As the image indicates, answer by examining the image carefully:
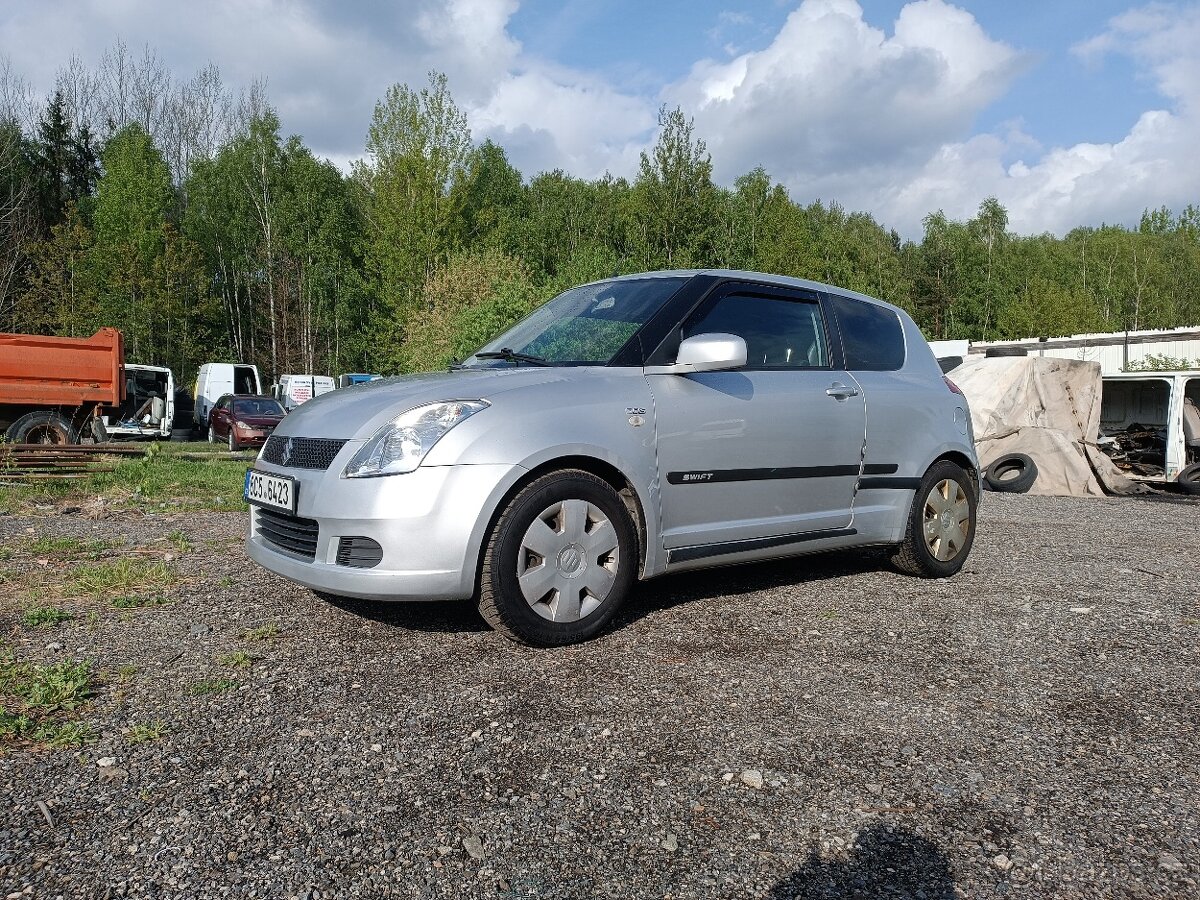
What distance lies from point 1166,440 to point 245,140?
43.1 m

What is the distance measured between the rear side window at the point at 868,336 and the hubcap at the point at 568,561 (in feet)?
6.87

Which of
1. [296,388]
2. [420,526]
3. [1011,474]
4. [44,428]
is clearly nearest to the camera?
[420,526]

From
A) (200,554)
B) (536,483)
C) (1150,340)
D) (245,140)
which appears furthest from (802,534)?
(245,140)

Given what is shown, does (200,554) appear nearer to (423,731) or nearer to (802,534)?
(423,731)

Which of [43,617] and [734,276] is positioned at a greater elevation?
[734,276]

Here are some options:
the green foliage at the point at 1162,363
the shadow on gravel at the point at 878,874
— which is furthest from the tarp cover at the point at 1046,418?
the shadow on gravel at the point at 878,874

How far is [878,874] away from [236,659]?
2.59 meters

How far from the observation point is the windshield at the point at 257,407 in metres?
22.1

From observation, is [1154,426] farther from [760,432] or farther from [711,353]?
[711,353]

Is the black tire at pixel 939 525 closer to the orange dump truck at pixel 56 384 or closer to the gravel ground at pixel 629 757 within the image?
the gravel ground at pixel 629 757

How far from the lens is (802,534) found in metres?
4.54

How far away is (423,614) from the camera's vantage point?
13.7 ft

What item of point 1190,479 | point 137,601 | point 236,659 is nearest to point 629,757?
point 236,659

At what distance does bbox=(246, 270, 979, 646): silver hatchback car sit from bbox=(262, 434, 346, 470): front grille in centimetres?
1
